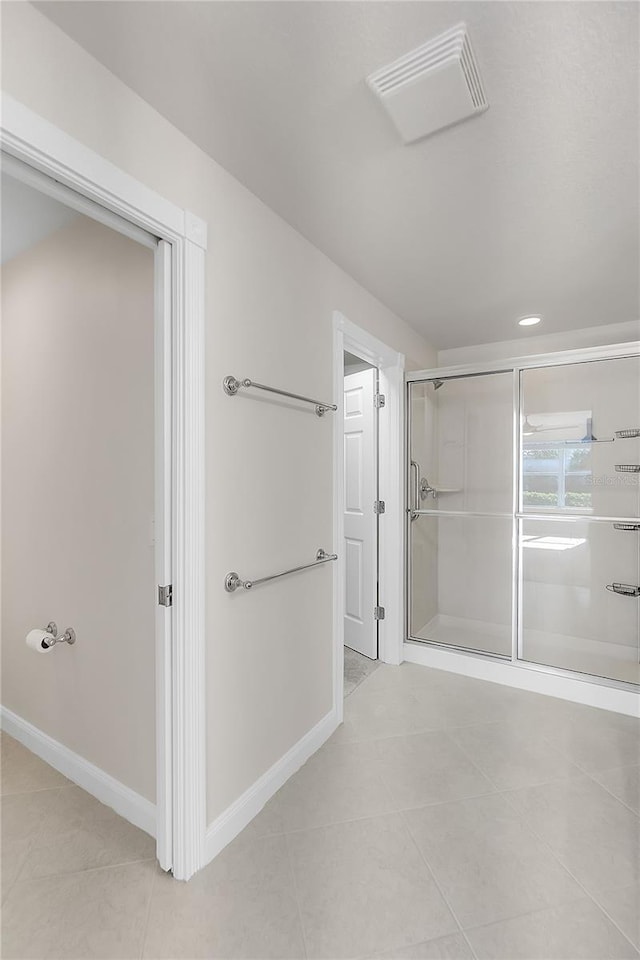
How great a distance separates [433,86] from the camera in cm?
124

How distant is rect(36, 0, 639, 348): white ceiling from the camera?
42.3 inches

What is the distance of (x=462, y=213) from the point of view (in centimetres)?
190

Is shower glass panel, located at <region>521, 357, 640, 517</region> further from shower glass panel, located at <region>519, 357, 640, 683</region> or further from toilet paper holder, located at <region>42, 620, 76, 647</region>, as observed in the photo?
toilet paper holder, located at <region>42, 620, 76, 647</region>

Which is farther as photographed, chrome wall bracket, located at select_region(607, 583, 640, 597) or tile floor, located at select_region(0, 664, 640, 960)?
chrome wall bracket, located at select_region(607, 583, 640, 597)

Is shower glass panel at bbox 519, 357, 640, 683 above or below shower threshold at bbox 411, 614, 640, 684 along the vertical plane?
above

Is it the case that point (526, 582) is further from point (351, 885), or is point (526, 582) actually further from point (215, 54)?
point (215, 54)

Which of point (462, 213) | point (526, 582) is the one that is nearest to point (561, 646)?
point (526, 582)

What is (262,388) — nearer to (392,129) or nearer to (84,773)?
(392,129)

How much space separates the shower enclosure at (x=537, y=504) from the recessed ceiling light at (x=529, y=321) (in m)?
0.46

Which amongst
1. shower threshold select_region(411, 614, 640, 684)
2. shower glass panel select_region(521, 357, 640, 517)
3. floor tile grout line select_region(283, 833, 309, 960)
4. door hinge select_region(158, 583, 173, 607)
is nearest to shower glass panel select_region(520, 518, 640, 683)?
shower threshold select_region(411, 614, 640, 684)

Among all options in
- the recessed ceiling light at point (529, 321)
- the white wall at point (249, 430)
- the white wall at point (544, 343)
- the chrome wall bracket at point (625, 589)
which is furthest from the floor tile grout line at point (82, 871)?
the recessed ceiling light at point (529, 321)

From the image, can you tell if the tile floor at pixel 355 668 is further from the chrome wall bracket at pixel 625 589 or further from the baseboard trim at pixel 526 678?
the chrome wall bracket at pixel 625 589

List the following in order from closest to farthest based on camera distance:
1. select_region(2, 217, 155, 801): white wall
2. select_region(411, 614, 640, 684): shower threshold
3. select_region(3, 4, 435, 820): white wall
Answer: select_region(3, 4, 435, 820): white wall, select_region(2, 217, 155, 801): white wall, select_region(411, 614, 640, 684): shower threshold

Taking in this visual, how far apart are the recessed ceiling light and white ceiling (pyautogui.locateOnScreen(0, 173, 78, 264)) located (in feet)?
8.97
